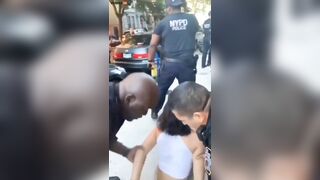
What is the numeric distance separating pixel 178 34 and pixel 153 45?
124mm

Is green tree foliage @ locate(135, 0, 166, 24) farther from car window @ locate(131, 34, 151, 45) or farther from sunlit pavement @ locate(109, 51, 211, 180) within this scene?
sunlit pavement @ locate(109, 51, 211, 180)

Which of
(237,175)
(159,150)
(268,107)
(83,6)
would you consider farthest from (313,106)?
(83,6)

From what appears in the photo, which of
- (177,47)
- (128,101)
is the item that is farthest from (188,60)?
(128,101)

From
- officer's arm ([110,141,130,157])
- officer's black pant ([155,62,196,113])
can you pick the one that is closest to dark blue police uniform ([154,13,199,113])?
officer's black pant ([155,62,196,113])

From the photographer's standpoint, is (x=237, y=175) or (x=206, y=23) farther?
(x=237, y=175)

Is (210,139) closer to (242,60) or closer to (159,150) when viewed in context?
(159,150)

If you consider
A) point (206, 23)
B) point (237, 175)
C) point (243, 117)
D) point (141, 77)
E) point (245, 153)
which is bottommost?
point (237, 175)

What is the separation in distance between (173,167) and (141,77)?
0.45 metres

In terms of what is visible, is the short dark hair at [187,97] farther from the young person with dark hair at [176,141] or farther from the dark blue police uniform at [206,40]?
the dark blue police uniform at [206,40]

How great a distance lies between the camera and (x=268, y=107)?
5.91ft

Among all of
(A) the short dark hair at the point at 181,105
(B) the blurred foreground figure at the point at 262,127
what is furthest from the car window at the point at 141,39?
(B) the blurred foreground figure at the point at 262,127

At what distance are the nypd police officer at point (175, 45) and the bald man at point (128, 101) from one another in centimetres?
4

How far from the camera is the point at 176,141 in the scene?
1.74 meters

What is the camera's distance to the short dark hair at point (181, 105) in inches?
67.7
